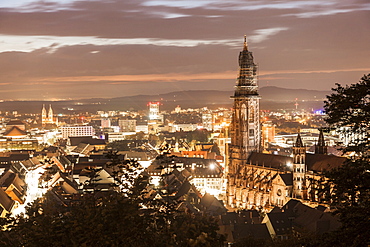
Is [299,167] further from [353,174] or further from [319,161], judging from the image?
[353,174]

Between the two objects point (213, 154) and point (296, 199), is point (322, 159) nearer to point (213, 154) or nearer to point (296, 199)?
point (296, 199)

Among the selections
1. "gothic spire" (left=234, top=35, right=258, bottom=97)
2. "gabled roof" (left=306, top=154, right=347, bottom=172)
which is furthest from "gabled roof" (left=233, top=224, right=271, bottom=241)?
"gothic spire" (left=234, top=35, right=258, bottom=97)

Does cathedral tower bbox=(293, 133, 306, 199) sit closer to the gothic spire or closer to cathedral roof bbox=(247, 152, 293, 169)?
cathedral roof bbox=(247, 152, 293, 169)

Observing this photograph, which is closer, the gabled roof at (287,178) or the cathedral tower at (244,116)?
the gabled roof at (287,178)

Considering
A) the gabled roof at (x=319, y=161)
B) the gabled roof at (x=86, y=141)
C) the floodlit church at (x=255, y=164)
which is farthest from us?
the gabled roof at (x=86, y=141)

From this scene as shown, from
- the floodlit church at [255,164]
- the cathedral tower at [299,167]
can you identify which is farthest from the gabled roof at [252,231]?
the cathedral tower at [299,167]

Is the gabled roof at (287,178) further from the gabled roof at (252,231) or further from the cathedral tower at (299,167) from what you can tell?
the gabled roof at (252,231)

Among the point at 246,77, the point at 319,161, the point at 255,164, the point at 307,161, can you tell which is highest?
the point at 246,77

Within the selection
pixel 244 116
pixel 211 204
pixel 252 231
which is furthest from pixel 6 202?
pixel 244 116
